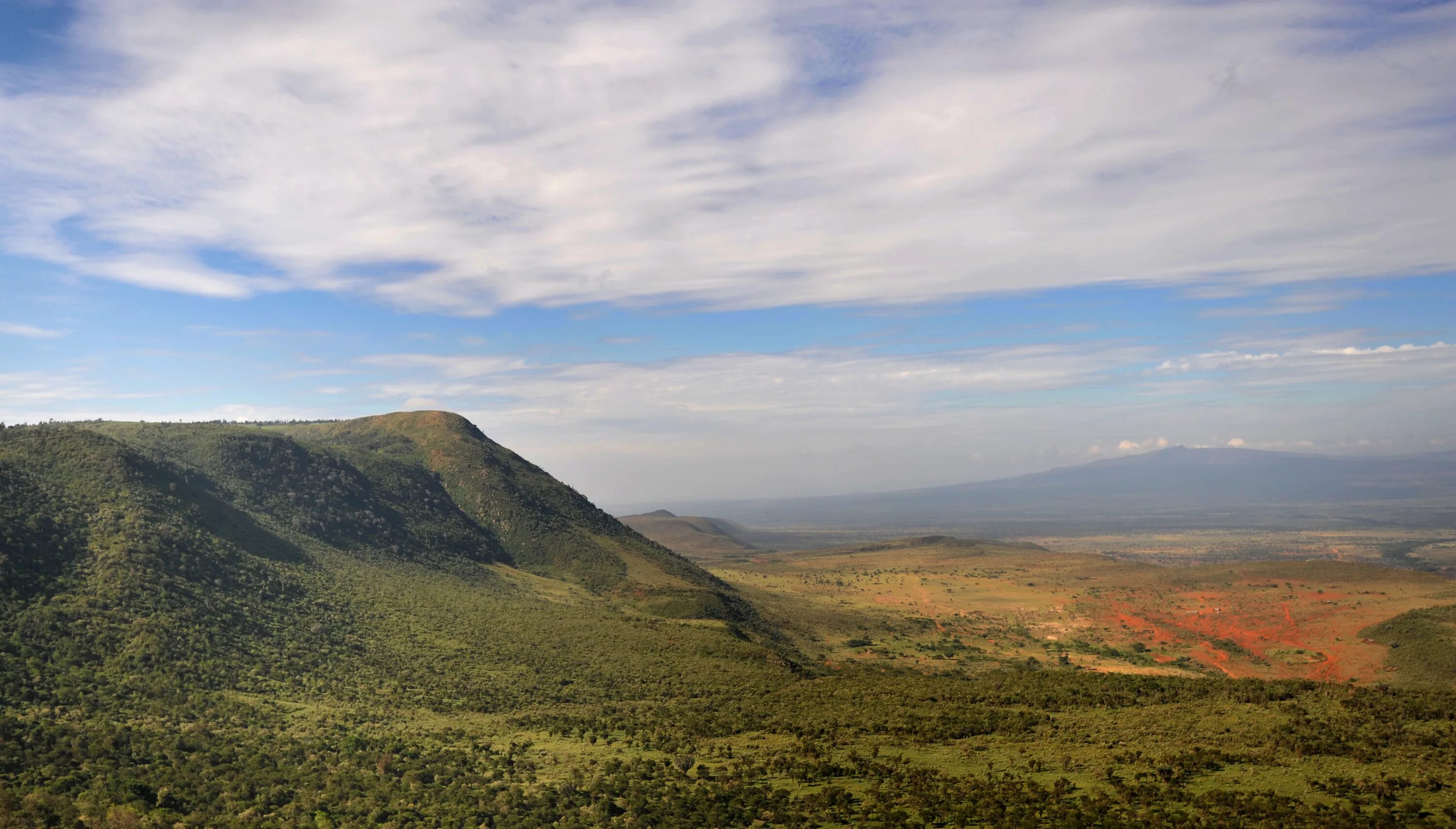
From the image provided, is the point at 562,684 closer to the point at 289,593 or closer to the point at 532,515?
the point at 289,593

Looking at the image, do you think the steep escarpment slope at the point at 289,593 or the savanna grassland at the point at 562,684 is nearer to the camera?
the savanna grassland at the point at 562,684

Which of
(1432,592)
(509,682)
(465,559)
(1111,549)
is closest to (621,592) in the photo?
(465,559)

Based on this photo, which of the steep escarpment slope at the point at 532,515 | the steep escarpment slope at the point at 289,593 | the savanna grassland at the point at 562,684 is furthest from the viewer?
the steep escarpment slope at the point at 532,515

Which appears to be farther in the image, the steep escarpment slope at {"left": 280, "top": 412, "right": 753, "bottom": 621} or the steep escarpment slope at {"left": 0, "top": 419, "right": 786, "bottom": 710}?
the steep escarpment slope at {"left": 280, "top": 412, "right": 753, "bottom": 621}

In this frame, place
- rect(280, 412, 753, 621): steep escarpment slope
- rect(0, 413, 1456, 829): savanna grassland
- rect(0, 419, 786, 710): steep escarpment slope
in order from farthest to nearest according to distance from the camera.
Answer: rect(280, 412, 753, 621): steep escarpment slope, rect(0, 419, 786, 710): steep escarpment slope, rect(0, 413, 1456, 829): savanna grassland

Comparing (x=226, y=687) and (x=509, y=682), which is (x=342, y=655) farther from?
(x=509, y=682)

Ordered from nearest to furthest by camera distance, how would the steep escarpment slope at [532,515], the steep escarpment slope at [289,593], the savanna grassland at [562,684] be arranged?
the savanna grassland at [562,684], the steep escarpment slope at [289,593], the steep escarpment slope at [532,515]

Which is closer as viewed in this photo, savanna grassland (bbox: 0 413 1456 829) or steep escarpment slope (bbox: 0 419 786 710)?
savanna grassland (bbox: 0 413 1456 829)

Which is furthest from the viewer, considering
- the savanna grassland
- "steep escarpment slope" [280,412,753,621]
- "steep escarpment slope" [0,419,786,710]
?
"steep escarpment slope" [280,412,753,621]
